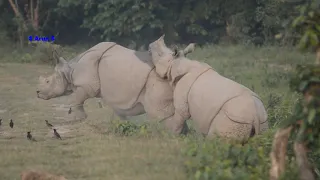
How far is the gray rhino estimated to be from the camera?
6480 millimetres

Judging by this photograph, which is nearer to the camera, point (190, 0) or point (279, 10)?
point (279, 10)

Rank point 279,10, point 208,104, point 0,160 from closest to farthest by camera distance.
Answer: point 0,160, point 208,104, point 279,10

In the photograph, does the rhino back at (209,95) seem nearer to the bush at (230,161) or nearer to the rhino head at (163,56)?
the rhino head at (163,56)

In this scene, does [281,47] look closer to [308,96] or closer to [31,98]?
[31,98]

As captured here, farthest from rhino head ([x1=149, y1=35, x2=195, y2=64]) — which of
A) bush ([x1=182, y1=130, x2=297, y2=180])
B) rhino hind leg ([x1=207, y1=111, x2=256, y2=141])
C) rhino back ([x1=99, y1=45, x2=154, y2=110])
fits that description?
bush ([x1=182, y1=130, x2=297, y2=180])

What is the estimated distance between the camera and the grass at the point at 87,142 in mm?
5215

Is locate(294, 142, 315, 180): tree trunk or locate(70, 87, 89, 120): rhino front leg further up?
locate(294, 142, 315, 180): tree trunk

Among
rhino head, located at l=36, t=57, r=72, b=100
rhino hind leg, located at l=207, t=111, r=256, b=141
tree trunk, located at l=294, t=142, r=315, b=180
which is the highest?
tree trunk, located at l=294, t=142, r=315, b=180

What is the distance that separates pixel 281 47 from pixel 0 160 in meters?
11.5

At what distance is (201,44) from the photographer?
20797 mm

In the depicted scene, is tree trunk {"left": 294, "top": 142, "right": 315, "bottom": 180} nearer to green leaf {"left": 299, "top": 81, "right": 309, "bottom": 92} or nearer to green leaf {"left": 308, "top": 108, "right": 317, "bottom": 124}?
green leaf {"left": 308, "top": 108, "right": 317, "bottom": 124}

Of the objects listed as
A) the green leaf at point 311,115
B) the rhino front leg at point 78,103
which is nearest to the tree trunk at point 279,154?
the green leaf at point 311,115

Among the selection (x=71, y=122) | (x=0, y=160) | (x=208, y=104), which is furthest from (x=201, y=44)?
(x=0, y=160)

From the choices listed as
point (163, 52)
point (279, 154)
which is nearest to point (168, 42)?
point (163, 52)
